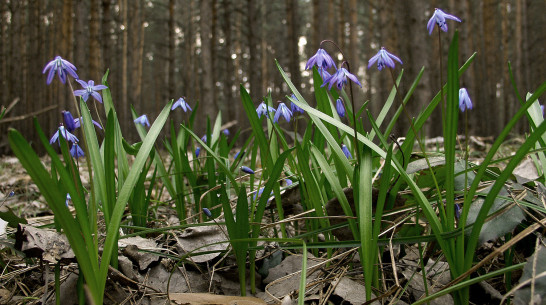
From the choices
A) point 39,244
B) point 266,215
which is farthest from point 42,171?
point 266,215

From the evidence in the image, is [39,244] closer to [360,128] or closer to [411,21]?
[360,128]

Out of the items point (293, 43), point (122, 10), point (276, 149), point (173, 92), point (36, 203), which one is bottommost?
point (36, 203)

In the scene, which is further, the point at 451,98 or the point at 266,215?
the point at 266,215

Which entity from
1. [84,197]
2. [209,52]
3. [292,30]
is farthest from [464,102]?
[292,30]

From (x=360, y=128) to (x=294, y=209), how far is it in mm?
484

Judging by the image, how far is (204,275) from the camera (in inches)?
52.5

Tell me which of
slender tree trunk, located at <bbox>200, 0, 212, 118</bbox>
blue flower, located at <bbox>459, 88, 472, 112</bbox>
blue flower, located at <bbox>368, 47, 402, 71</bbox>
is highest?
slender tree trunk, located at <bbox>200, 0, 212, 118</bbox>

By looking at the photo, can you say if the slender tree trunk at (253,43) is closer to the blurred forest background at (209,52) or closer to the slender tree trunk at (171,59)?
the blurred forest background at (209,52)

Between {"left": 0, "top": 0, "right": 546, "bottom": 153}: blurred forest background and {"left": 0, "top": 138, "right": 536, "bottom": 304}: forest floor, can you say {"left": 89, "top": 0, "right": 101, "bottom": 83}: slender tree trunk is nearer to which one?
{"left": 0, "top": 0, "right": 546, "bottom": 153}: blurred forest background

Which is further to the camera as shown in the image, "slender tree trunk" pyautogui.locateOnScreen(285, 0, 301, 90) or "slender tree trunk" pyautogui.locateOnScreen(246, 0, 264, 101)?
"slender tree trunk" pyautogui.locateOnScreen(246, 0, 264, 101)

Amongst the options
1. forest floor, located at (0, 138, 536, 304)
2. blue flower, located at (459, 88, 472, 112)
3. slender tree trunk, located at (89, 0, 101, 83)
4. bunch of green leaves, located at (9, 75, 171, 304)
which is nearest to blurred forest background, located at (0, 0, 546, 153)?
slender tree trunk, located at (89, 0, 101, 83)

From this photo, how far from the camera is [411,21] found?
5.45 m

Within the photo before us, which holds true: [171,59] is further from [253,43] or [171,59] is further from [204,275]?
[204,275]

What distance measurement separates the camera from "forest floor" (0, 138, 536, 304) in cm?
113
